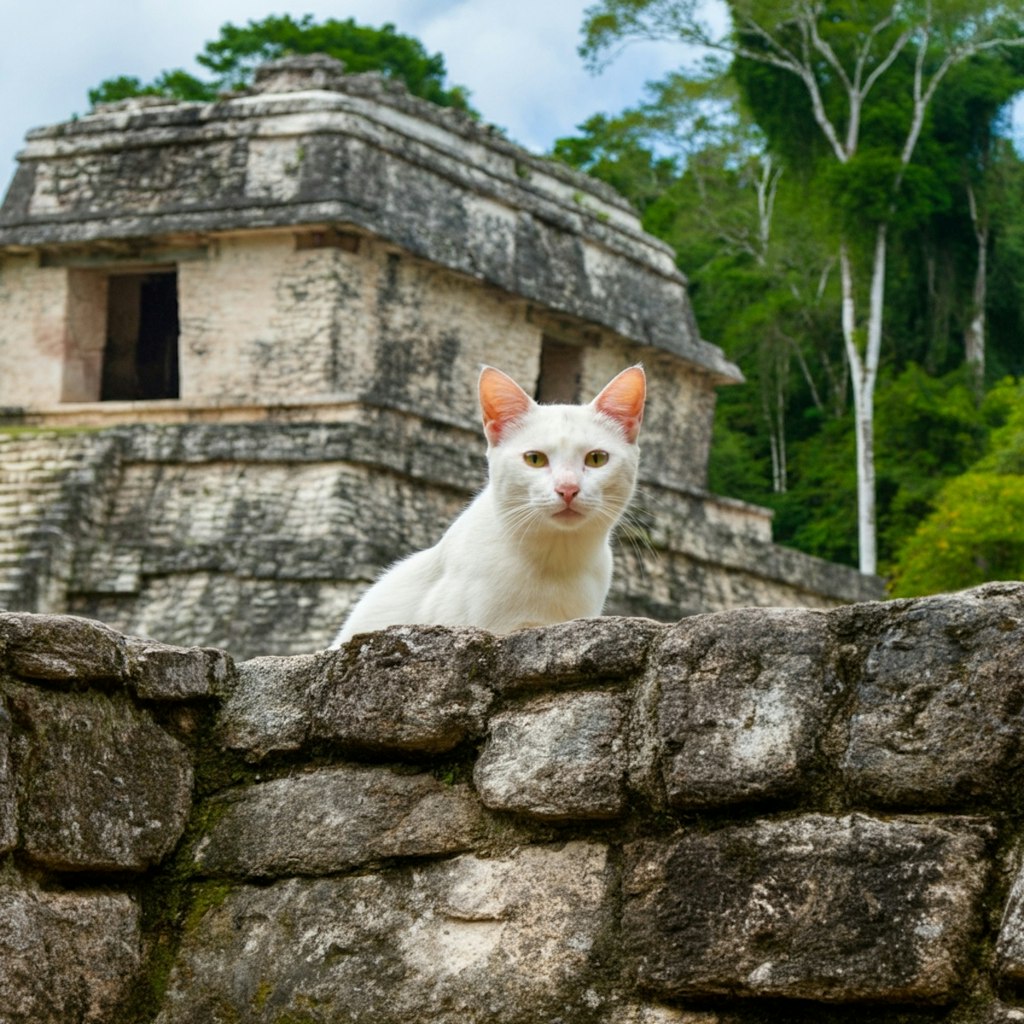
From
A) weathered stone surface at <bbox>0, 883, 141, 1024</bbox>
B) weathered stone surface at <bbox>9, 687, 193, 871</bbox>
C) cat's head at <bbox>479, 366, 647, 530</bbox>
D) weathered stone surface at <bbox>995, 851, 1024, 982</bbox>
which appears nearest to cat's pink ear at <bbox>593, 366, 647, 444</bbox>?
cat's head at <bbox>479, 366, 647, 530</bbox>

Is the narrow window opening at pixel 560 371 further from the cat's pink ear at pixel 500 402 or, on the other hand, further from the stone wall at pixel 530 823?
the stone wall at pixel 530 823

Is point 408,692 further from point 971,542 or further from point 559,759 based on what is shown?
point 971,542

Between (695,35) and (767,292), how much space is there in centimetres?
683

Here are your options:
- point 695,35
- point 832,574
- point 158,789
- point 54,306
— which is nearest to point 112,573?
point 54,306

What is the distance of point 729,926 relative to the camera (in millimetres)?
2869

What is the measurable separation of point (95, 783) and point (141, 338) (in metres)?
18.5

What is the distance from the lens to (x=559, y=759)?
313cm

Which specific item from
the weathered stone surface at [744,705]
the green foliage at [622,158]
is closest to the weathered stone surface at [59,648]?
the weathered stone surface at [744,705]

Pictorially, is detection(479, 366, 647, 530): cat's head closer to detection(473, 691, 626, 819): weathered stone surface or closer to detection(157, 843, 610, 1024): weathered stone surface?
detection(473, 691, 626, 819): weathered stone surface

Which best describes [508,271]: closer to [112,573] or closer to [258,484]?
[258,484]

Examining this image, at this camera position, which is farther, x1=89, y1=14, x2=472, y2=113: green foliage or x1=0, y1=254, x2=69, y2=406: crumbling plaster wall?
x1=89, y1=14, x2=472, y2=113: green foliage

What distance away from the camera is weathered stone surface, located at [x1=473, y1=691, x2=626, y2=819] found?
3084 mm

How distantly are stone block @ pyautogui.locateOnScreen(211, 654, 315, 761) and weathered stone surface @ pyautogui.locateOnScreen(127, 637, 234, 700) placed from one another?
5 cm

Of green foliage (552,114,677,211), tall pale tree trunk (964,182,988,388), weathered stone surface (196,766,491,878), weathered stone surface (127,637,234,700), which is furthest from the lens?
green foliage (552,114,677,211)
